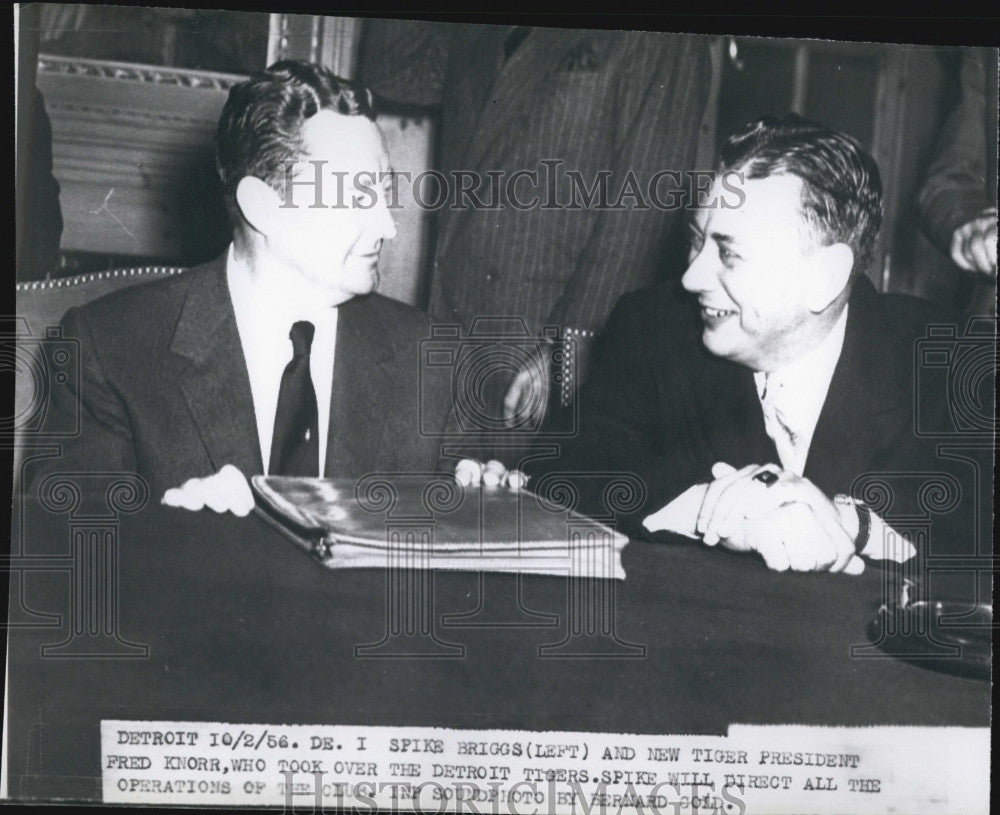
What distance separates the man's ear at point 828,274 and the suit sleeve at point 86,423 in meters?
1.64

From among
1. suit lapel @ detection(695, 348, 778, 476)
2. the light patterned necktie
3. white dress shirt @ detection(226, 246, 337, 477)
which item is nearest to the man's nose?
suit lapel @ detection(695, 348, 778, 476)

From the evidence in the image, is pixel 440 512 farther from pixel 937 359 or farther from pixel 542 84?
pixel 937 359

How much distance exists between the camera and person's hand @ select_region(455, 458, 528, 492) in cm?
304

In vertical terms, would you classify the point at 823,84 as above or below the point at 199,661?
above

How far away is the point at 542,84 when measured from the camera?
10.1 ft

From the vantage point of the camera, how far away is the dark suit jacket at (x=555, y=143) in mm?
3037

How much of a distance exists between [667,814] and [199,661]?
1.16 metres

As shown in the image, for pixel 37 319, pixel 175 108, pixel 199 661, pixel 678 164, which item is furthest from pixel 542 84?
pixel 199 661

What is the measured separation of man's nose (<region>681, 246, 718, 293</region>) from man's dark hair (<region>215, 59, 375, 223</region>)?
877mm

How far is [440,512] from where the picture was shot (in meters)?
3.02

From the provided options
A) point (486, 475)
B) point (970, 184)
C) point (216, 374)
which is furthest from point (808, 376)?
point (216, 374)

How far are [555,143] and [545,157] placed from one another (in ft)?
0.14

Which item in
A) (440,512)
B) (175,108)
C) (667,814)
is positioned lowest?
(667,814)
